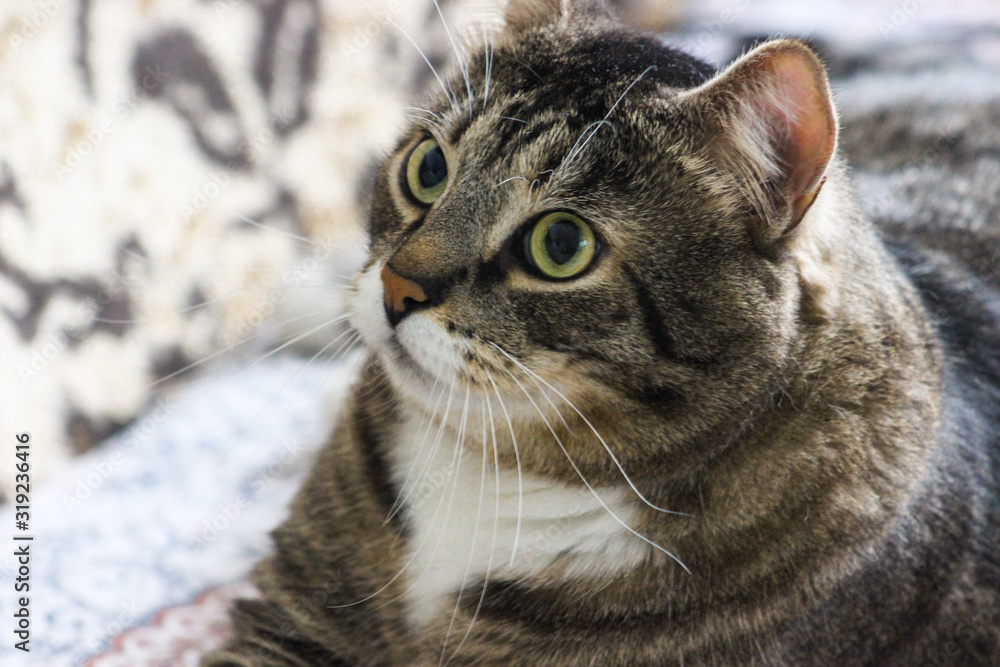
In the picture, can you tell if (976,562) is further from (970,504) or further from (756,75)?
(756,75)

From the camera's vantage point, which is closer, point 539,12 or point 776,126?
point 776,126

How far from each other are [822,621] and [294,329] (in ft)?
3.79

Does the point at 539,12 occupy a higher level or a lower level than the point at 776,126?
higher

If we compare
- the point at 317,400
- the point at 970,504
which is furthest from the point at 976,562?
the point at 317,400

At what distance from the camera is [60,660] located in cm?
125

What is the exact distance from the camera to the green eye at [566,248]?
910 mm

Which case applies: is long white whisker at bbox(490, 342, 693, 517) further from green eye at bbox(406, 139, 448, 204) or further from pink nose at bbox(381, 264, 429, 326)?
green eye at bbox(406, 139, 448, 204)

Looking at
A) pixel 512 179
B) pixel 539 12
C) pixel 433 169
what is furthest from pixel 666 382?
pixel 539 12

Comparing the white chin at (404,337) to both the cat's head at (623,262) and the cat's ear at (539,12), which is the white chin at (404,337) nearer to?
the cat's head at (623,262)

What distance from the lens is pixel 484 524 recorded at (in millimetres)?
1050

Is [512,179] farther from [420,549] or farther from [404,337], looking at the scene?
[420,549]

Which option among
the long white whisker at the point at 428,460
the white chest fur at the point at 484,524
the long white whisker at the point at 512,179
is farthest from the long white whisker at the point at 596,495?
the long white whisker at the point at 512,179

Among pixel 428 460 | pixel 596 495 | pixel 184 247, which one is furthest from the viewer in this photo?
pixel 184 247

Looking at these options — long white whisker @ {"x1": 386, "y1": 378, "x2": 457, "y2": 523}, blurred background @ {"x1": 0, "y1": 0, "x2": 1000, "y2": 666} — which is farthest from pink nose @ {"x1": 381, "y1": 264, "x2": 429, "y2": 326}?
blurred background @ {"x1": 0, "y1": 0, "x2": 1000, "y2": 666}
